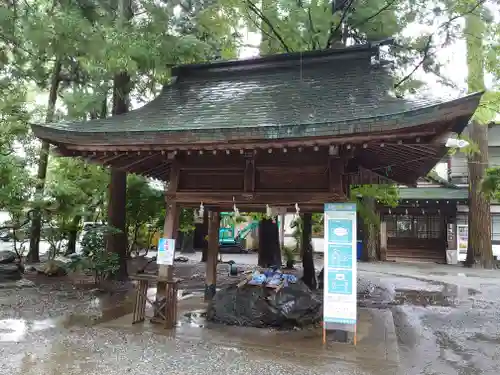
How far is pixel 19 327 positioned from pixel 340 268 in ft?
18.5

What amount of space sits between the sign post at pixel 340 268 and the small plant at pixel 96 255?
22.5 feet

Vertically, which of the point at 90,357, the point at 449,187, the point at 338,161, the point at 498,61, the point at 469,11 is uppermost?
the point at 469,11

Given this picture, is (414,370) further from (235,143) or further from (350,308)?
(235,143)

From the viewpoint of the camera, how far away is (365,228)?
20609 mm

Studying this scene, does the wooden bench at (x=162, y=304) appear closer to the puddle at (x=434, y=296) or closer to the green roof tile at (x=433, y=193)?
the puddle at (x=434, y=296)

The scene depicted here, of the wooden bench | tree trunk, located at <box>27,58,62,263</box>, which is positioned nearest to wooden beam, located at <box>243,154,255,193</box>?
the wooden bench

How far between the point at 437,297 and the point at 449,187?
1266 centimetres

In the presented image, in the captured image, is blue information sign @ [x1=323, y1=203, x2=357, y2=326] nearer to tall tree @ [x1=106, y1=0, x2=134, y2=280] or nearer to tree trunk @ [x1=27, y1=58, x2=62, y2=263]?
tall tree @ [x1=106, y1=0, x2=134, y2=280]

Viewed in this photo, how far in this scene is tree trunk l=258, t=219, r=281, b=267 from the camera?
15430mm

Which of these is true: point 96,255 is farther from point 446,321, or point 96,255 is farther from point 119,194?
point 446,321

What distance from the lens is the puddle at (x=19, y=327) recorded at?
6.20m

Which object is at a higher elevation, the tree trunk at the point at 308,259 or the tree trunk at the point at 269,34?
the tree trunk at the point at 269,34

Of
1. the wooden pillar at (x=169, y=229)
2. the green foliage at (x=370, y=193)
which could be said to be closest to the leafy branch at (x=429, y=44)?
the green foliage at (x=370, y=193)

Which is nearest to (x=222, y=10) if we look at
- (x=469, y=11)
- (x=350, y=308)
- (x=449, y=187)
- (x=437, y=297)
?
(x=469, y=11)
